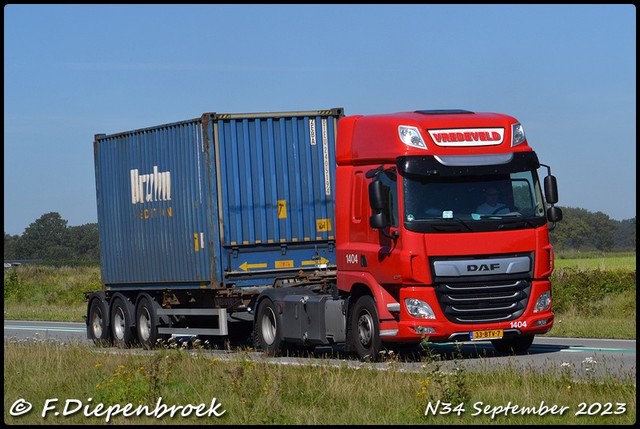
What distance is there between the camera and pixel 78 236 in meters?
125

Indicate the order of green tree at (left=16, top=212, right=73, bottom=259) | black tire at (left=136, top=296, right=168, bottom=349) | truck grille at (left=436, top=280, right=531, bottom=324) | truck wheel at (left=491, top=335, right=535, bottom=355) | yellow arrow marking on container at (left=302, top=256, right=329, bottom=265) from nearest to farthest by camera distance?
truck grille at (left=436, top=280, right=531, bottom=324), truck wheel at (left=491, top=335, right=535, bottom=355), yellow arrow marking on container at (left=302, top=256, right=329, bottom=265), black tire at (left=136, top=296, right=168, bottom=349), green tree at (left=16, top=212, right=73, bottom=259)

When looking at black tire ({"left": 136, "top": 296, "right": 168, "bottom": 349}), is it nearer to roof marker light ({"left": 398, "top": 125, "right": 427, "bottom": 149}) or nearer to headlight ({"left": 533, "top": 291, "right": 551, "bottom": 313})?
roof marker light ({"left": 398, "top": 125, "right": 427, "bottom": 149})

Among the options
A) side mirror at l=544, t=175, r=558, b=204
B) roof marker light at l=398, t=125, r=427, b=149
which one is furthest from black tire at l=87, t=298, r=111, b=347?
side mirror at l=544, t=175, r=558, b=204

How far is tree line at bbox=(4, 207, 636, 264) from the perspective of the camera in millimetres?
120000

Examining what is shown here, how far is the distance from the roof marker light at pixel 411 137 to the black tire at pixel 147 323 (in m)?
7.46

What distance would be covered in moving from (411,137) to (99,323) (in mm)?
10545

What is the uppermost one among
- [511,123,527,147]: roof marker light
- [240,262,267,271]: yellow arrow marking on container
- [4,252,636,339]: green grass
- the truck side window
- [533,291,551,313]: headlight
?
[511,123,527,147]: roof marker light

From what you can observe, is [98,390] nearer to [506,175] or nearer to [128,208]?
[506,175]

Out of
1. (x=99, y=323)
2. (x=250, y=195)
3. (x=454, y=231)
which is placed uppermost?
(x=250, y=195)

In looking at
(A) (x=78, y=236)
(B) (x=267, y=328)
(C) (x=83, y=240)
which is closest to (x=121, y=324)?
(B) (x=267, y=328)

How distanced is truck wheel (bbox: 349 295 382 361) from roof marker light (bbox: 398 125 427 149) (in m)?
2.27

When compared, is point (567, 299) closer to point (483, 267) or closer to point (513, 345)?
point (513, 345)

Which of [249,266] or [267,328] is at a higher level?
[249,266]

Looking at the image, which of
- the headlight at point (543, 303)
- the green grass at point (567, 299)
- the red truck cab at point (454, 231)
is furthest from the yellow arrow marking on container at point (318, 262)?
the headlight at point (543, 303)
